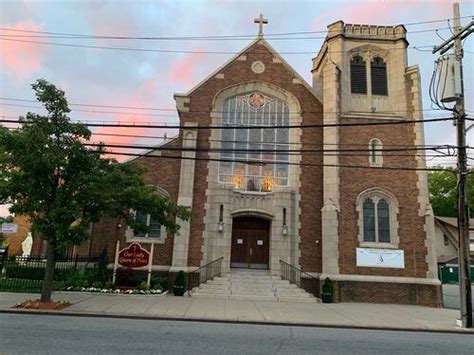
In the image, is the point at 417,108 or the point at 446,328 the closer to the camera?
the point at 446,328

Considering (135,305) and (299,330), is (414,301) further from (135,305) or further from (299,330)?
(135,305)

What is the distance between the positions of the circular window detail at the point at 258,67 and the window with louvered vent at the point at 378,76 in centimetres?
604

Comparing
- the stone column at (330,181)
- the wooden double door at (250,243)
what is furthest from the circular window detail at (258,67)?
the wooden double door at (250,243)

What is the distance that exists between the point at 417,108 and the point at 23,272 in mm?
21047

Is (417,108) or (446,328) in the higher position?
(417,108)

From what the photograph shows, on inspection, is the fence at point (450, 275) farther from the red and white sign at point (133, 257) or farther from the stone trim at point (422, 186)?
the red and white sign at point (133, 257)

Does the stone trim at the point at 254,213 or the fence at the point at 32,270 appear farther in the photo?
the stone trim at the point at 254,213

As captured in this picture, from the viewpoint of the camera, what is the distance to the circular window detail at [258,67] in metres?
22.7

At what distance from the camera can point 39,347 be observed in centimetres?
735

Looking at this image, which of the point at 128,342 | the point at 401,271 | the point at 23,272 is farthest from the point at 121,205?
the point at 401,271

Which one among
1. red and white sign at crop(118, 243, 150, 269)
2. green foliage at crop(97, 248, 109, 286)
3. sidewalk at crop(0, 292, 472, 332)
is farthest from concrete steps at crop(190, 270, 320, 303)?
green foliage at crop(97, 248, 109, 286)

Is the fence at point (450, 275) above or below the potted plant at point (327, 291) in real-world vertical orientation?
above

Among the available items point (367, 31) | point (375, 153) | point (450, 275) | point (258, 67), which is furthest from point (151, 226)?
point (450, 275)

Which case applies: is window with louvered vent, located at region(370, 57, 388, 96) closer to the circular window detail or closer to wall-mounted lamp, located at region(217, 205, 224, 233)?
the circular window detail
